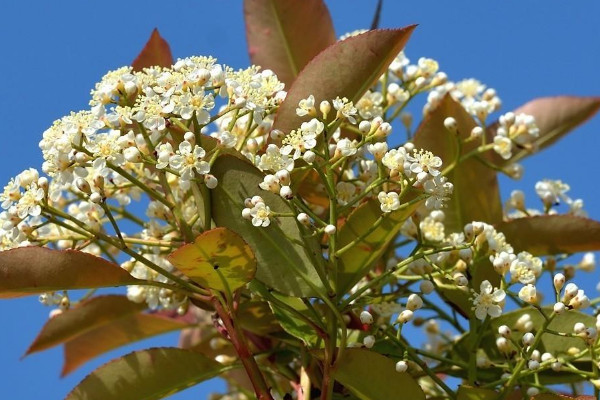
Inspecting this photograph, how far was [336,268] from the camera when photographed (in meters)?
1.36

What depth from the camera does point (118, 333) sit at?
6.33 feet

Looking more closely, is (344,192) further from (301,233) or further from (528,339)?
(528,339)

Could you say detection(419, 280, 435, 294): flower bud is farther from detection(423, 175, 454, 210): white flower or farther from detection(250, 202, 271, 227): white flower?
detection(250, 202, 271, 227): white flower

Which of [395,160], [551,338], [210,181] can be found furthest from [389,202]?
[551,338]

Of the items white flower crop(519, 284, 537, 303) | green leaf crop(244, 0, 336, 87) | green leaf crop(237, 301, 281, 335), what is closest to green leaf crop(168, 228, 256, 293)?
green leaf crop(237, 301, 281, 335)

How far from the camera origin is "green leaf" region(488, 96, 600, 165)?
2.08 meters

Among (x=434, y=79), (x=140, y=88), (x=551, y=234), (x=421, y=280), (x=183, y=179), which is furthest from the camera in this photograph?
(x=434, y=79)

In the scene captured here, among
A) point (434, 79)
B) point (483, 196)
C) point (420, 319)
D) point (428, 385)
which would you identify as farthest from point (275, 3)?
point (428, 385)

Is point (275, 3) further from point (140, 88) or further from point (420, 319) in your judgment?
point (420, 319)

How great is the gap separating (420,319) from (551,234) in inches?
13.5

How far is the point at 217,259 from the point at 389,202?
278mm

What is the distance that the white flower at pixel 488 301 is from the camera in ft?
4.79

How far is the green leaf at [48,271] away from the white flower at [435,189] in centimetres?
50

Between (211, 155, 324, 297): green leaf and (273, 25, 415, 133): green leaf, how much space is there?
17cm
